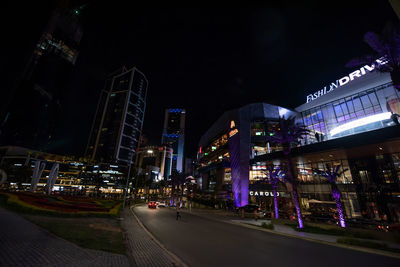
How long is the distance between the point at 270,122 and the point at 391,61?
41323mm

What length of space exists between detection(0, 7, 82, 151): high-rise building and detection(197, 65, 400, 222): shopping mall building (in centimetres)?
13874

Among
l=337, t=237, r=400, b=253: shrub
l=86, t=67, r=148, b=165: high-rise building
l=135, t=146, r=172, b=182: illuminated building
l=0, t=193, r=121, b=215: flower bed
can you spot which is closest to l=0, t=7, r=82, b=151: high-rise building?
l=86, t=67, r=148, b=165: high-rise building

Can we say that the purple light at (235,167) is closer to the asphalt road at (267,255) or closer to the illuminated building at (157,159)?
the asphalt road at (267,255)

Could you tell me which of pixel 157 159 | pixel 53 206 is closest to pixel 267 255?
pixel 53 206

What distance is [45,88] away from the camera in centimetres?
12862

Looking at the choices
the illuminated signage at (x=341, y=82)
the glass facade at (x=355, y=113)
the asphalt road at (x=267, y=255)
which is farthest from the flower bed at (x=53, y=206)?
the illuminated signage at (x=341, y=82)

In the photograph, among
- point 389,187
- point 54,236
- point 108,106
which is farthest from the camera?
point 108,106

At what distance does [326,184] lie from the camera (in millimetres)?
30594

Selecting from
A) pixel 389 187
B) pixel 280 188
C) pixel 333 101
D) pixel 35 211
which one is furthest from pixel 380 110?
pixel 35 211

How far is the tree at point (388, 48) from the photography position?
1416cm

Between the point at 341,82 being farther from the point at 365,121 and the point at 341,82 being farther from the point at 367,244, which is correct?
the point at 367,244

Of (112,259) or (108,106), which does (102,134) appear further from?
(112,259)

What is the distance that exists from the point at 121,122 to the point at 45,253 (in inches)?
5949

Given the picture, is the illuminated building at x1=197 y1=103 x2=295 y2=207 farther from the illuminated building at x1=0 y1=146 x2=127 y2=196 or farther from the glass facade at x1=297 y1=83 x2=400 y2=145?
the illuminated building at x1=0 y1=146 x2=127 y2=196
